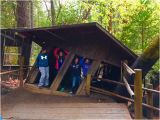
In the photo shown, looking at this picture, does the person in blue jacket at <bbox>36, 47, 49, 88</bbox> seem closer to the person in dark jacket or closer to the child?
the child

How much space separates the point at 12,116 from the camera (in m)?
8.94

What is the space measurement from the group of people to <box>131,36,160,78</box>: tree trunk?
2.06 meters

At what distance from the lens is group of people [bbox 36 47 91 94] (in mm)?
12625

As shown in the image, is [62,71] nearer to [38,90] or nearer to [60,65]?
[60,65]

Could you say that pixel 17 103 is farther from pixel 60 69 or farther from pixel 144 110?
pixel 144 110

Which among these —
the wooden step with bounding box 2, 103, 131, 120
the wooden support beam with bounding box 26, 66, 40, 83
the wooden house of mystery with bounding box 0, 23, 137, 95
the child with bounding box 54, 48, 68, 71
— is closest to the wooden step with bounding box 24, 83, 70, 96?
the wooden house of mystery with bounding box 0, 23, 137, 95

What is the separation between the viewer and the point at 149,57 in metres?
10.9

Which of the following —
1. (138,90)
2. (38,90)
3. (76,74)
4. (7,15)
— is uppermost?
(7,15)

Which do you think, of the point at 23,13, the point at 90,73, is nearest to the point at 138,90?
the point at 90,73

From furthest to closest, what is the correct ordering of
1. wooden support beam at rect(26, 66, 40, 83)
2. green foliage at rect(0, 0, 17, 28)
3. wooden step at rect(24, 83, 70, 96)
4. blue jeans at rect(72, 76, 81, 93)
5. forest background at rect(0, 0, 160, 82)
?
green foliage at rect(0, 0, 17, 28) < forest background at rect(0, 0, 160, 82) < wooden support beam at rect(26, 66, 40, 83) < blue jeans at rect(72, 76, 81, 93) < wooden step at rect(24, 83, 70, 96)

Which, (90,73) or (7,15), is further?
(7,15)

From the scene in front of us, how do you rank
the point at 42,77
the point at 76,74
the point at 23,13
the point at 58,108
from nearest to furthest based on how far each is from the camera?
the point at 58,108 < the point at 76,74 < the point at 42,77 < the point at 23,13

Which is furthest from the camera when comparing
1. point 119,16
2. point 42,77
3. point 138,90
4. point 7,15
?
point 7,15

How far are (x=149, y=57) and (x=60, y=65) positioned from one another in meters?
3.81
